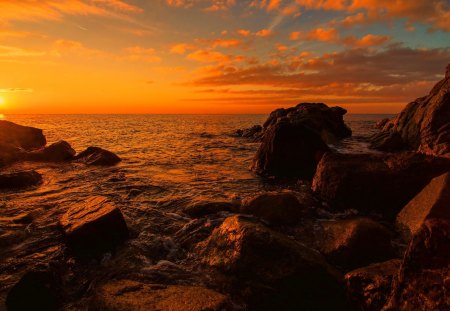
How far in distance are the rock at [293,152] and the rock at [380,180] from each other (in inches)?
176

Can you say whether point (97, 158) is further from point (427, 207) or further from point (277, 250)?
point (427, 207)

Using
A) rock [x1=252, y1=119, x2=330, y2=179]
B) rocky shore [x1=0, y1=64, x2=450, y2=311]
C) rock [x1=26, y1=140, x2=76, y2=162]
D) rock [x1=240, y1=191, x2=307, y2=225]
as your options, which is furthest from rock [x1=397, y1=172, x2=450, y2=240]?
rock [x1=26, y1=140, x2=76, y2=162]

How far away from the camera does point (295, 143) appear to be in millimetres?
15227

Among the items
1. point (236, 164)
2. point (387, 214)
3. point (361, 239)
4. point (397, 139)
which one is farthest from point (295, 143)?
point (397, 139)

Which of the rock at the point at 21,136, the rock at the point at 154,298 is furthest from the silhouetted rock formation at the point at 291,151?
the rock at the point at 21,136

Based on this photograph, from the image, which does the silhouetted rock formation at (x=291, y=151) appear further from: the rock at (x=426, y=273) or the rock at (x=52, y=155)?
the rock at (x=52, y=155)

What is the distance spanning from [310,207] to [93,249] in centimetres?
674

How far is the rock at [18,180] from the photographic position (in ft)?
42.4

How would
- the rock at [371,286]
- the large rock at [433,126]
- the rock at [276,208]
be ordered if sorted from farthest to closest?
the large rock at [433,126]
the rock at [276,208]
the rock at [371,286]

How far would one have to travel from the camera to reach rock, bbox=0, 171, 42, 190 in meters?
12.9

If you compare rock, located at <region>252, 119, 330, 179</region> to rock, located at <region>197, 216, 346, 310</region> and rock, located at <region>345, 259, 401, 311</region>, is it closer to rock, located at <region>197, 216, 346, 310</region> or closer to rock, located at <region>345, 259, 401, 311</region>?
rock, located at <region>197, 216, 346, 310</region>

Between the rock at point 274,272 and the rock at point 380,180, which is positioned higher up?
the rock at point 380,180

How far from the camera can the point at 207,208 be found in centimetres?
972

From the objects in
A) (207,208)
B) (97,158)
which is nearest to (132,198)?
(207,208)
